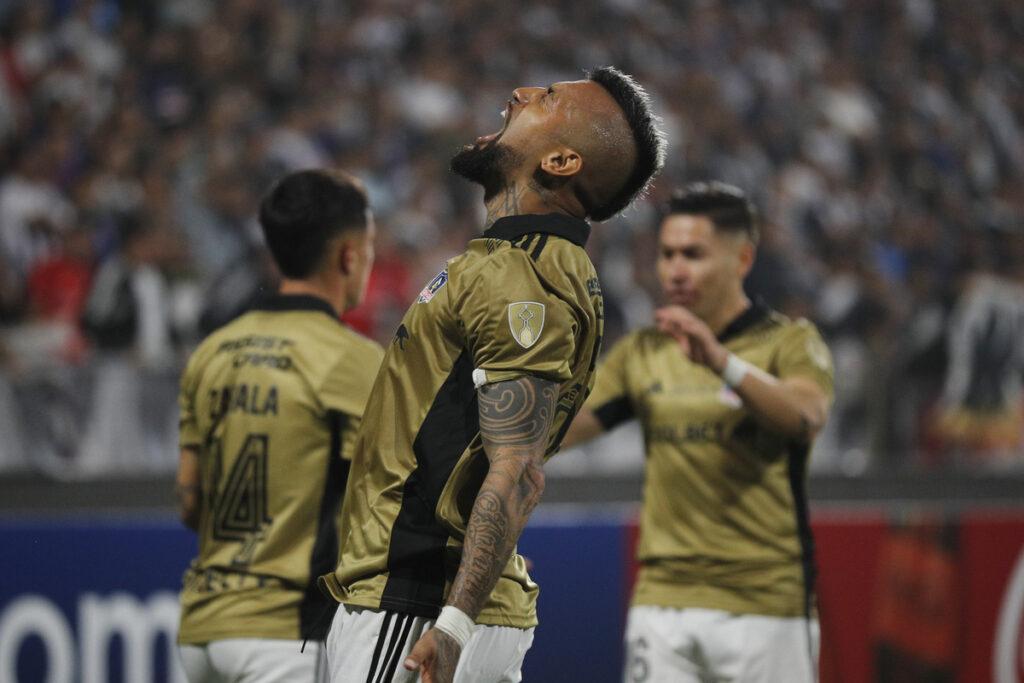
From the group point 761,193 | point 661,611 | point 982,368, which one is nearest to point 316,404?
point 661,611

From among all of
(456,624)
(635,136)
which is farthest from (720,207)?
(456,624)

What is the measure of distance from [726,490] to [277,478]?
159 cm

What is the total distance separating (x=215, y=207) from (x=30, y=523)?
4683mm

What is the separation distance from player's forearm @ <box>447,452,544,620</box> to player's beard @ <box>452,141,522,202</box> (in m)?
0.68

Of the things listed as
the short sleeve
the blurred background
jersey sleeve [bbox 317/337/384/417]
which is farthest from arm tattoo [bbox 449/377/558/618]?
the blurred background

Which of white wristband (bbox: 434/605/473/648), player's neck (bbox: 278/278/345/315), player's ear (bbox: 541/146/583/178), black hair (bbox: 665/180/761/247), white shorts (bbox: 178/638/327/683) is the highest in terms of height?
black hair (bbox: 665/180/761/247)

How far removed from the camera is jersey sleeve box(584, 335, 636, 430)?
14.3 feet

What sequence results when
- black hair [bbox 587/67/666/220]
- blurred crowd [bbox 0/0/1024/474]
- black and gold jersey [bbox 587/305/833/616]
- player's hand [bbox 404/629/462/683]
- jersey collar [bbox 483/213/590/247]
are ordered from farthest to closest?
blurred crowd [bbox 0/0/1024/474], black and gold jersey [bbox 587/305/833/616], black hair [bbox 587/67/666/220], jersey collar [bbox 483/213/590/247], player's hand [bbox 404/629/462/683]

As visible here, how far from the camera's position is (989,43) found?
16141mm

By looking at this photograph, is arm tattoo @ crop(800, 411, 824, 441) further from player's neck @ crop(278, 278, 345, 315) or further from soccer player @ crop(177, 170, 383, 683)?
player's neck @ crop(278, 278, 345, 315)

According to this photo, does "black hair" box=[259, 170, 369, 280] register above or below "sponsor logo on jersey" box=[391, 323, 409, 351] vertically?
above

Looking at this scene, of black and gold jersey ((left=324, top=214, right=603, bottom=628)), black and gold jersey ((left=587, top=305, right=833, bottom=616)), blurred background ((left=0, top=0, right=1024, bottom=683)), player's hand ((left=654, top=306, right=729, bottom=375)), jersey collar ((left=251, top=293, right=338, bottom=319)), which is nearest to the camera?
black and gold jersey ((left=324, top=214, right=603, bottom=628))

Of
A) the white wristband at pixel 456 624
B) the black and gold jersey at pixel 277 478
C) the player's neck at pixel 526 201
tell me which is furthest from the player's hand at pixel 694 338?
the white wristband at pixel 456 624

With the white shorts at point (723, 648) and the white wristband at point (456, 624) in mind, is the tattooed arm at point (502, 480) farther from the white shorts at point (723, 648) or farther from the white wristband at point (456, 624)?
the white shorts at point (723, 648)
